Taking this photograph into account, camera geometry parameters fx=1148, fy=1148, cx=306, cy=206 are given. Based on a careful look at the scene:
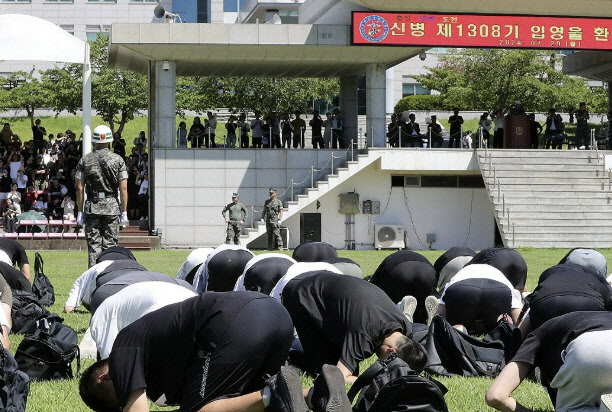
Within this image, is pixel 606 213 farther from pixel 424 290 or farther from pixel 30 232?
pixel 424 290

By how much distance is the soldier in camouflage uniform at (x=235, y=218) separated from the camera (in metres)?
33.5

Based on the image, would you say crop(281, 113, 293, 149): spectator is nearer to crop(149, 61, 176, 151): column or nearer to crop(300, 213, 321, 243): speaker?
crop(300, 213, 321, 243): speaker

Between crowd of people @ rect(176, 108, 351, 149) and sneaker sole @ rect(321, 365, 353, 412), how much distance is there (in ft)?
98.2

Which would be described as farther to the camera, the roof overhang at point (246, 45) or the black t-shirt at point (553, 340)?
the roof overhang at point (246, 45)

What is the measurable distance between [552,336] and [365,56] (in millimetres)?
29233

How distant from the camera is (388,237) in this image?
36.6 metres

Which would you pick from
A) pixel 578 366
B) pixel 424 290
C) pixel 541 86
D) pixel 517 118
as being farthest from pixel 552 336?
pixel 541 86

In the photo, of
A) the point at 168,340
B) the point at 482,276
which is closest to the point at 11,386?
the point at 168,340

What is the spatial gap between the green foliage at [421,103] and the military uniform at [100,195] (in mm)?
52075

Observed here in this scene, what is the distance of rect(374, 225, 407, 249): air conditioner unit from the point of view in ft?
120

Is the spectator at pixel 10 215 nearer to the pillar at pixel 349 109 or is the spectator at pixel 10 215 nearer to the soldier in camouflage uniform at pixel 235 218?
the soldier in camouflage uniform at pixel 235 218

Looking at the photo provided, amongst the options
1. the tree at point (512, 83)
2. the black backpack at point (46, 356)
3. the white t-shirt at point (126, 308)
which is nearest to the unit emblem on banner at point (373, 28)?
the black backpack at point (46, 356)

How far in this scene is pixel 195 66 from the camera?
37.9 metres

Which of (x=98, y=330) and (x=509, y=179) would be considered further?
(x=509, y=179)
